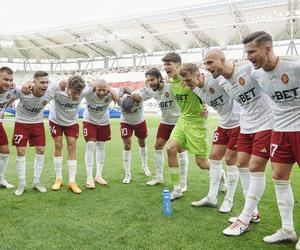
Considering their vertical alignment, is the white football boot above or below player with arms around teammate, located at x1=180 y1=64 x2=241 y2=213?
below

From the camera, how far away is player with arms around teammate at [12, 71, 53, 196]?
6031 mm

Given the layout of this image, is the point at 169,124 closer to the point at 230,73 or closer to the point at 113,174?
the point at 113,174

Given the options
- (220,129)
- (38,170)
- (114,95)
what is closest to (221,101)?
(220,129)

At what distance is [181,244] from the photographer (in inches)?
151

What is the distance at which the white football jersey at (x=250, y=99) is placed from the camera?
13.8ft

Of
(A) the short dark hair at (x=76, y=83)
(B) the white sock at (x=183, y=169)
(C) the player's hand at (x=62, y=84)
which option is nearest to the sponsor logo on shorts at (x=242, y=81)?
(B) the white sock at (x=183, y=169)

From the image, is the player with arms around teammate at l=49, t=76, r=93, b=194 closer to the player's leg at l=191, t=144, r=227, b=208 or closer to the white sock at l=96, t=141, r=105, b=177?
the white sock at l=96, t=141, r=105, b=177

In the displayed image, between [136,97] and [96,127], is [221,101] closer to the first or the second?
[136,97]

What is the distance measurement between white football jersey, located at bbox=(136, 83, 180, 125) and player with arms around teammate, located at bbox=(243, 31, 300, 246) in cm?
247

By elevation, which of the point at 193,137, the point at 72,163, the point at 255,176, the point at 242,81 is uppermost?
the point at 242,81

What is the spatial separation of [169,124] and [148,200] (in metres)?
1.62

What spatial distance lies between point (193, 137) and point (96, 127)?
2272 millimetres

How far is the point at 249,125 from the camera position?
14.2ft

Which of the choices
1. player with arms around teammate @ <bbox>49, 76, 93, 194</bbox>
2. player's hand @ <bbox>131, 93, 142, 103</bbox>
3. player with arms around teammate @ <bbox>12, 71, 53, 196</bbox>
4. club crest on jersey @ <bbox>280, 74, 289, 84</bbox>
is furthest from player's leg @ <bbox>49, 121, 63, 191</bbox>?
club crest on jersey @ <bbox>280, 74, 289, 84</bbox>
